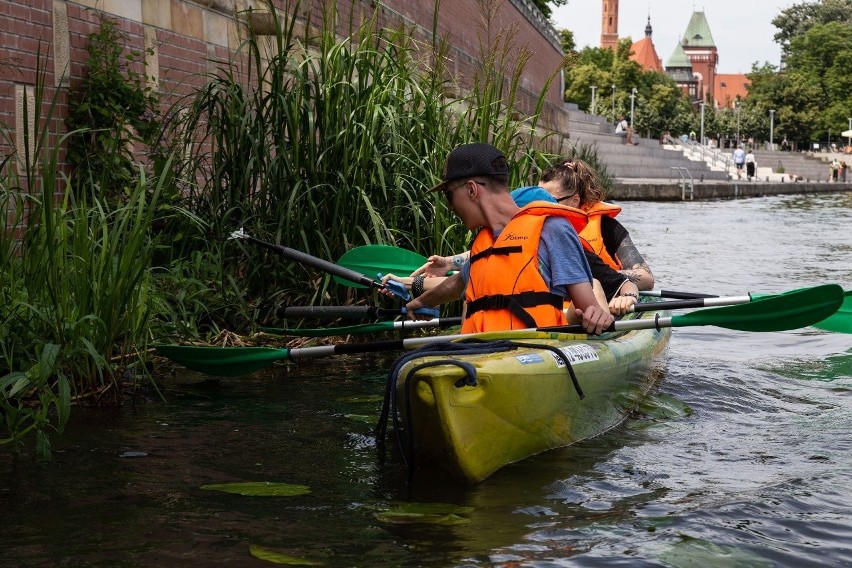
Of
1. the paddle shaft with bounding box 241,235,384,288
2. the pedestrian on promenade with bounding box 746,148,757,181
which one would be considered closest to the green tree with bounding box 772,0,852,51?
the pedestrian on promenade with bounding box 746,148,757,181

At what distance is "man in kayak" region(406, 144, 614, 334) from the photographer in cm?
479

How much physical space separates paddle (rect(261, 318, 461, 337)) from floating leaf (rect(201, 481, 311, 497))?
1833mm

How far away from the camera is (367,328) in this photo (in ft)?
20.0

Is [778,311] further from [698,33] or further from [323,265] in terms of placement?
[698,33]

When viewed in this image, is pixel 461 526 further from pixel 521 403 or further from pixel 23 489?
pixel 23 489

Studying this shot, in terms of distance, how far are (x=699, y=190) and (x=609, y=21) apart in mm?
131496

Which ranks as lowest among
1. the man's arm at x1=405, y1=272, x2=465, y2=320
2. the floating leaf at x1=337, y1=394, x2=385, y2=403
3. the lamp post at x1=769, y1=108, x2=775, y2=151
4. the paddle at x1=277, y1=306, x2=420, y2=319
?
the floating leaf at x1=337, y1=394, x2=385, y2=403

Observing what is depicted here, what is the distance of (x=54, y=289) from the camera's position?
489 centimetres

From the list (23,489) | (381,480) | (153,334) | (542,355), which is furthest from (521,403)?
(153,334)

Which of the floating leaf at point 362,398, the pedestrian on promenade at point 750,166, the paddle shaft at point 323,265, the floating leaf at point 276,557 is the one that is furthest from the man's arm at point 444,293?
the pedestrian on promenade at point 750,166

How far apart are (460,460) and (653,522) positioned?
693 mm

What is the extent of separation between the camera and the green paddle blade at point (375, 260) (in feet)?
21.0

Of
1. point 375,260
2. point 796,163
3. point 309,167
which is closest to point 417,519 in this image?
point 375,260

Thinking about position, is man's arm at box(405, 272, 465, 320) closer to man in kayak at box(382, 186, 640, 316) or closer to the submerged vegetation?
man in kayak at box(382, 186, 640, 316)
